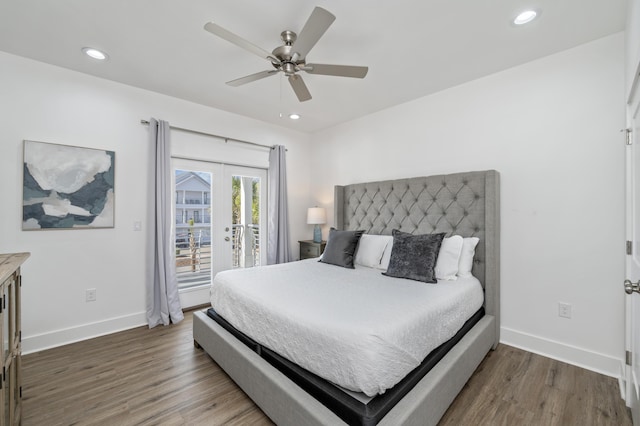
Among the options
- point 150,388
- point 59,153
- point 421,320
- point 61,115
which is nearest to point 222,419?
point 150,388

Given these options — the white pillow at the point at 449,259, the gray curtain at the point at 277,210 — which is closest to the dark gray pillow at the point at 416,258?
the white pillow at the point at 449,259

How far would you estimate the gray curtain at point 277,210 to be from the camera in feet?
13.8

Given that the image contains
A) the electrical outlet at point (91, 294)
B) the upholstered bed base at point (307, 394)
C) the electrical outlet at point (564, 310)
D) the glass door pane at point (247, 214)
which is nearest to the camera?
the upholstered bed base at point (307, 394)

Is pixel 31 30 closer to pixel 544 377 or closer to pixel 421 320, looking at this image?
pixel 421 320

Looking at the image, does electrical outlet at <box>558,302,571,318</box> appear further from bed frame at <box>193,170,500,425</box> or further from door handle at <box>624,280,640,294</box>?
door handle at <box>624,280,640,294</box>

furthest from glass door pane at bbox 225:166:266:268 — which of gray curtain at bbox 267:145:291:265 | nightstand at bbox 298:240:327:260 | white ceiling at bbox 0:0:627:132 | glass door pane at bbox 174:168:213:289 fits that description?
white ceiling at bbox 0:0:627:132

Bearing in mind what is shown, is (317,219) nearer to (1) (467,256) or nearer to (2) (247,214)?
(2) (247,214)

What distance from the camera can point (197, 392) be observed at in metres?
1.95

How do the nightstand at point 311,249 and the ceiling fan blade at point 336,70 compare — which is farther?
the nightstand at point 311,249

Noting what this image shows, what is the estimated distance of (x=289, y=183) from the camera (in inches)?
180

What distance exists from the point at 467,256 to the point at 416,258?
20.4 inches

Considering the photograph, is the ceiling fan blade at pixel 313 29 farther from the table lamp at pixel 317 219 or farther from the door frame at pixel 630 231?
the table lamp at pixel 317 219

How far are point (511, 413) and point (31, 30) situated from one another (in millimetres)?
4333

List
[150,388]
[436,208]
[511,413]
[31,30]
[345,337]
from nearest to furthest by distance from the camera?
[345,337] → [511,413] → [150,388] → [31,30] → [436,208]
